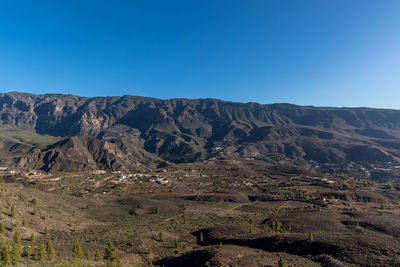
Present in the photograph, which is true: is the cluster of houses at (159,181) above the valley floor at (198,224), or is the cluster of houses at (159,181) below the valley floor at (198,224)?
below

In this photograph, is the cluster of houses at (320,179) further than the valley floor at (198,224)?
Yes

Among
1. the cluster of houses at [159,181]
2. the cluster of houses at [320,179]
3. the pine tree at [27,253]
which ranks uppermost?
the pine tree at [27,253]

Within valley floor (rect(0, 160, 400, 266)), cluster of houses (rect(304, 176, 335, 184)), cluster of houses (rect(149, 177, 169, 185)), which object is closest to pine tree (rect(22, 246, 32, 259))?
valley floor (rect(0, 160, 400, 266))

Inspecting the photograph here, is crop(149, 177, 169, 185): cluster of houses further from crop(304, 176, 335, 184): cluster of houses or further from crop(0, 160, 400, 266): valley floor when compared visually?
crop(304, 176, 335, 184): cluster of houses

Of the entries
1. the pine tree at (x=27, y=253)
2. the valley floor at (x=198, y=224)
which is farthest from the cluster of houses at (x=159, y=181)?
the pine tree at (x=27, y=253)

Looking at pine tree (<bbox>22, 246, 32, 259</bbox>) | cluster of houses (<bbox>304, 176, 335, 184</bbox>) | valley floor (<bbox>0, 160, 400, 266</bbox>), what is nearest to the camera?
pine tree (<bbox>22, 246, 32, 259</bbox>)

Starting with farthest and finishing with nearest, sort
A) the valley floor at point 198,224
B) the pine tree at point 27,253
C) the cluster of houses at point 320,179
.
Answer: the cluster of houses at point 320,179, the valley floor at point 198,224, the pine tree at point 27,253

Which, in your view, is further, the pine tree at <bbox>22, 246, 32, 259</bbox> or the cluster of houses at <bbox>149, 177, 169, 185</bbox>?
the cluster of houses at <bbox>149, 177, 169, 185</bbox>

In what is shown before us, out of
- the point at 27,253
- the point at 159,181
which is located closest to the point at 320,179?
the point at 159,181

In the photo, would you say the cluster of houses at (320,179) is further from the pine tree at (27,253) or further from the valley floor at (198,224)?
the pine tree at (27,253)

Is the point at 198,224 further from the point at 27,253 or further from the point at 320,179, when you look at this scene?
the point at 320,179

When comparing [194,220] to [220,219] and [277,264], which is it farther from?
[277,264]

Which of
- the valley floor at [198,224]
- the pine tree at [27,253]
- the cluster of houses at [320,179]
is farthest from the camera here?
the cluster of houses at [320,179]

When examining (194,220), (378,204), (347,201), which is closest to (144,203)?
(194,220)
